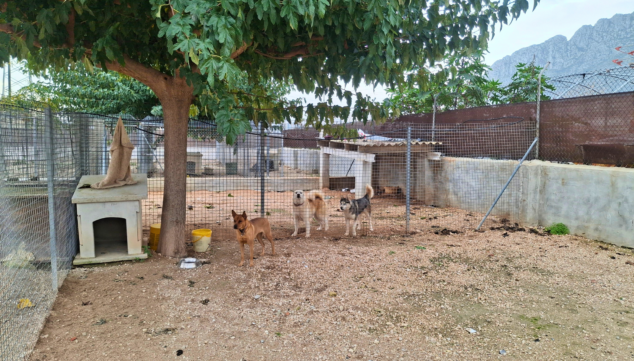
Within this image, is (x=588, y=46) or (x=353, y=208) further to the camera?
(x=588, y=46)

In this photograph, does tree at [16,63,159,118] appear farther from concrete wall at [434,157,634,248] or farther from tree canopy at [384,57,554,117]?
concrete wall at [434,157,634,248]

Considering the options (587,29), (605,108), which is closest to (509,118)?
(605,108)

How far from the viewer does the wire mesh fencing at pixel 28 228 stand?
2812mm

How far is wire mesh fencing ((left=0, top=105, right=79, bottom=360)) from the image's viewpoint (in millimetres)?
2812

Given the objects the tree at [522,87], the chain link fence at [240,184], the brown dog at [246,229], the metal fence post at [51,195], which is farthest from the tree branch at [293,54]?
the tree at [522,87]

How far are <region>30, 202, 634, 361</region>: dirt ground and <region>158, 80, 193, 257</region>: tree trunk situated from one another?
29cm

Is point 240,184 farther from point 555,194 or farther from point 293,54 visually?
point 555,194

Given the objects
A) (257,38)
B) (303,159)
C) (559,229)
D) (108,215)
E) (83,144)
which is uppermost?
(257,38)

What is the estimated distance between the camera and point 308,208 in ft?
22.7

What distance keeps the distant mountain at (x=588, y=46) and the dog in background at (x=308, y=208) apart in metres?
27.0

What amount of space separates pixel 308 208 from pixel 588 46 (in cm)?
4374

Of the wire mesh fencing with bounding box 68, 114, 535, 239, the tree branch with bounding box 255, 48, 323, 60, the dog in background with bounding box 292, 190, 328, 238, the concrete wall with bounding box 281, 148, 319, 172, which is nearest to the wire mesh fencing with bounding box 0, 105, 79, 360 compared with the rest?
the wire mesh fencing with bounding box 68, 114, 535, 239

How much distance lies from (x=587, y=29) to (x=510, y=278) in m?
46.3

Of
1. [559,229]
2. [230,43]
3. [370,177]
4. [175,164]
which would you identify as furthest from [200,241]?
[559,229]
